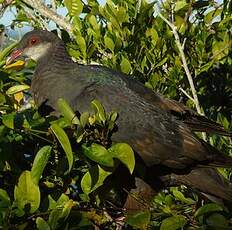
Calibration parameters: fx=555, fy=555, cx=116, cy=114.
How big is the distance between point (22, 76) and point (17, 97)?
0.12 meters

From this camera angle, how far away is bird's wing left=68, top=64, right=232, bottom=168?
3.80 meters

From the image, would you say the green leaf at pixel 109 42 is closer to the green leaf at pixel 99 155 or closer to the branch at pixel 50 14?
the branch at pixel 50 14

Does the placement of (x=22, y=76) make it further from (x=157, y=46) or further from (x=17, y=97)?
(x=157, y=46)

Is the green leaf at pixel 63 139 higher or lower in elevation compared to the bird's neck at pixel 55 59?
higher

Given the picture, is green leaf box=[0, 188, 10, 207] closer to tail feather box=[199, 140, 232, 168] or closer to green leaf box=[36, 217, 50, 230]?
green leaf box=[36, 217, 50, 230]

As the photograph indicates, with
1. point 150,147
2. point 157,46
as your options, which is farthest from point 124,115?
point 157,46

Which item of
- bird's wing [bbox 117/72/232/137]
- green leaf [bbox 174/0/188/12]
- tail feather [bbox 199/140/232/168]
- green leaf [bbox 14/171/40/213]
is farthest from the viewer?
green leaf [bbox 174/0/188/12]

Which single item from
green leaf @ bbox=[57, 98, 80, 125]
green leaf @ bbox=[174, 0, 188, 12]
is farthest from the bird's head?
green leaf @ bbox=[57, 98, 80, 125]

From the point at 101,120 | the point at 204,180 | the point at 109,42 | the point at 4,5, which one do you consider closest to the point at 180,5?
the point at 109,42

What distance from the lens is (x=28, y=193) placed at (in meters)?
2.12

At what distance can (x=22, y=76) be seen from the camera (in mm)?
3049

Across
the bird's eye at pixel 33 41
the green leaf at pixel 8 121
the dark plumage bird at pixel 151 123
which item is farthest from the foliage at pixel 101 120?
the bird's eye at pixel 33 41

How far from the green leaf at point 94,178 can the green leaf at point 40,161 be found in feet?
0.91

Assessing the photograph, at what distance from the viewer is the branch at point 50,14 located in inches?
189
